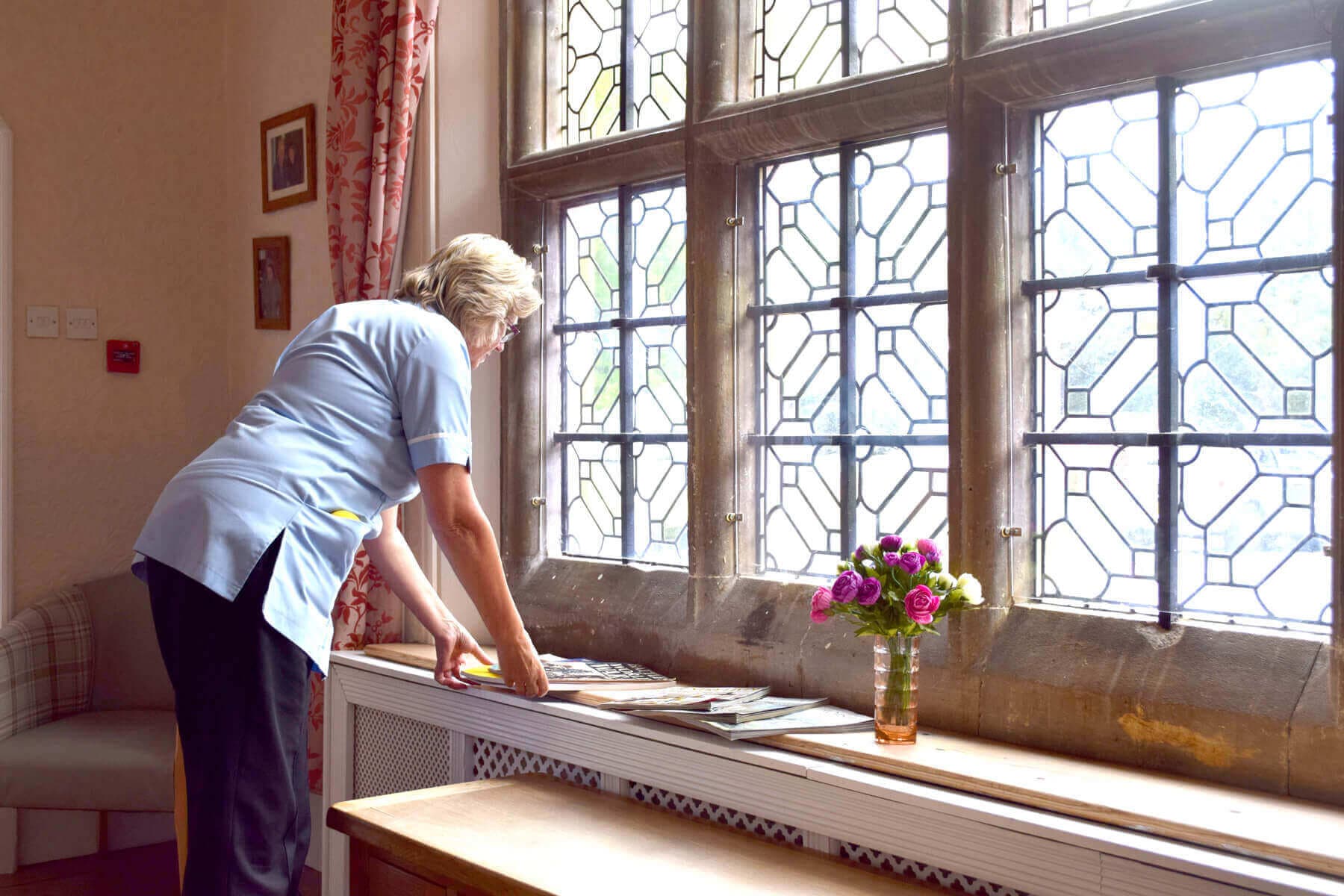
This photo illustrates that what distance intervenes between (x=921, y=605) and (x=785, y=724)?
0.38 m

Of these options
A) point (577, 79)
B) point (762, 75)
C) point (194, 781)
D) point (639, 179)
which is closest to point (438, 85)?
point (577, 79)

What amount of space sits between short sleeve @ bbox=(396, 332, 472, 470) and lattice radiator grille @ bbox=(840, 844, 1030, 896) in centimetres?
98

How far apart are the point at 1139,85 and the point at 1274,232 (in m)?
0.37

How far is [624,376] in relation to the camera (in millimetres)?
3143

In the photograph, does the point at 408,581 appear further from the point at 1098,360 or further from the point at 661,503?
the point at 1098,360

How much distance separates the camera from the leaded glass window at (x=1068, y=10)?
2217mm

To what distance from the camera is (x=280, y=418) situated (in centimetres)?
224

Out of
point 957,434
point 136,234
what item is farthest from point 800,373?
point 136,234

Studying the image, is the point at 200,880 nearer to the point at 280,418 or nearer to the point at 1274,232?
the point at 280,418

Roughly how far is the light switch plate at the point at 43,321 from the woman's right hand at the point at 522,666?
2488 millimetres

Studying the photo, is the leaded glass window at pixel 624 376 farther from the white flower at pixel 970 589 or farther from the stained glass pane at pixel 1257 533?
the stained glass pane at pixel 1257 533

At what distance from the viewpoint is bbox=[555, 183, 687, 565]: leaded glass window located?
304cm

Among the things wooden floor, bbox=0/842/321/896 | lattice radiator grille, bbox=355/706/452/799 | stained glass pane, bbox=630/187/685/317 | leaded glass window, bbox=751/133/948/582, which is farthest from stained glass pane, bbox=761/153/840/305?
wooden floor, bbox=0/842/321/896

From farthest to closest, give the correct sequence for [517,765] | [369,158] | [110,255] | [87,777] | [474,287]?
1. [110,255]
2. [369,158]
3. [87,777]
4. [517,765]
5. [474,287]
